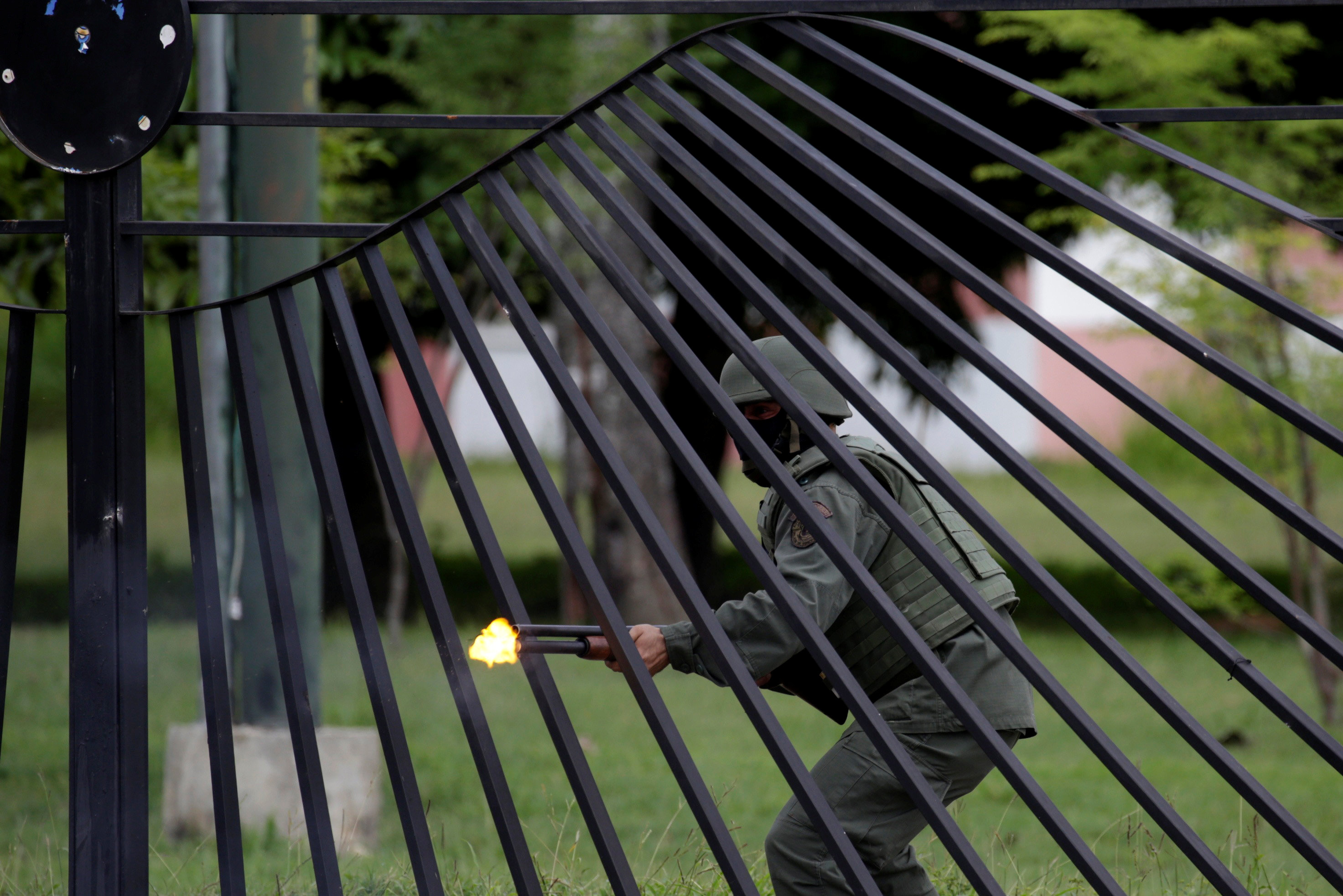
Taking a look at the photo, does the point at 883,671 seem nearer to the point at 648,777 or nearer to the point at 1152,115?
the point at 1152,115

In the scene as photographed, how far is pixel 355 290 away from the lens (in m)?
12.2

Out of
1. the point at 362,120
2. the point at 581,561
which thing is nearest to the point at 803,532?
the point at 581,561

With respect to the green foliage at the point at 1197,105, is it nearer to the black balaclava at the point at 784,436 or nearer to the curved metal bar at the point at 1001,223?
the black balaclava at the point at 784,436

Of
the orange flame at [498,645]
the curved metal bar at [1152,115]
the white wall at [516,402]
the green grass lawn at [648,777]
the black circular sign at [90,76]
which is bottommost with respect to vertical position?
the white wall at [516,402]

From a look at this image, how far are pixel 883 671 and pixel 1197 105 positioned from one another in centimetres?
827

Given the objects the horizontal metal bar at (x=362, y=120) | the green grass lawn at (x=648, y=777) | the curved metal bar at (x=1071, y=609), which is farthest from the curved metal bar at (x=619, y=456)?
the green grass lawn at (x=648, y=777)

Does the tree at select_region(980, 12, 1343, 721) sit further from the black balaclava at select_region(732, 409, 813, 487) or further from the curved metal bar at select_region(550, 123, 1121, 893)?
the curved metal bar at select_region(550, 123, 1121, 893)

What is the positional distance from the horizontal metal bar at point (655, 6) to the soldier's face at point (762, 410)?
1151mm

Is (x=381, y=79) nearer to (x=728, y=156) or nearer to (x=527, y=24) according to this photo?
(x=527, y=24)

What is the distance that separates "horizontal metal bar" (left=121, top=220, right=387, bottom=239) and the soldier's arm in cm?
104

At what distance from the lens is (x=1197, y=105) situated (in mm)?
9844

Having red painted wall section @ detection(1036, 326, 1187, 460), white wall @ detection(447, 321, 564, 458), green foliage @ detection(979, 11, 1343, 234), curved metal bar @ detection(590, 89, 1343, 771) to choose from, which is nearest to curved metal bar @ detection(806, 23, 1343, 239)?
curved metal bar @ detection(590, 89, 1343, 771)

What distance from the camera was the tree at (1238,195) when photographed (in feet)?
30.3

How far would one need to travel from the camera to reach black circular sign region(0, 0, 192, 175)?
239cm
